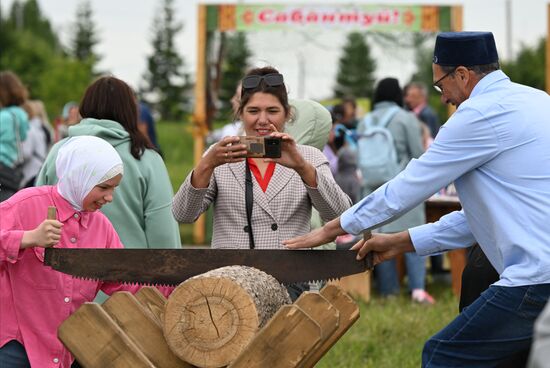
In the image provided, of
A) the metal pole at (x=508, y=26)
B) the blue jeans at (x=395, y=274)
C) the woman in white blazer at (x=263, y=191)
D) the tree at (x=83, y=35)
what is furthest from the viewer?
the tree at (x=83, y=35)

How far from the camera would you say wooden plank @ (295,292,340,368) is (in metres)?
4.99

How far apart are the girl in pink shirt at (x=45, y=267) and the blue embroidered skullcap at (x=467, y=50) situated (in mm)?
1665

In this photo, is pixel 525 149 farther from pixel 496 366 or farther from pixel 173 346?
pixel 173 346

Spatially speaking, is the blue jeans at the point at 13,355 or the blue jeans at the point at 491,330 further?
the blue jeans at the point at 13,355

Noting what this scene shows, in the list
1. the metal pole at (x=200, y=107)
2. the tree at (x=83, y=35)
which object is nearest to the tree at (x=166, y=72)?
the tree at (x=83, y=35)

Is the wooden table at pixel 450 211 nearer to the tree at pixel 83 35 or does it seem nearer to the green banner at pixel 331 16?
the green banner at pixel 331 16

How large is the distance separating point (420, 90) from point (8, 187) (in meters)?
6.04

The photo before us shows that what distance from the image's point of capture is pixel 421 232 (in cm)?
546

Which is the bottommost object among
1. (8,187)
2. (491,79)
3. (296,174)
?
(8,187)

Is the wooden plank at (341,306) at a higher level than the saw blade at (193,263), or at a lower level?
lower

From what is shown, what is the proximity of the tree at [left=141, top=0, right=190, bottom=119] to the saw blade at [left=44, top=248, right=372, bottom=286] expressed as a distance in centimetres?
8155

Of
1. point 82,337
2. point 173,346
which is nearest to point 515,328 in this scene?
point 173,346

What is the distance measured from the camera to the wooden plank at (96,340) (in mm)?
4977

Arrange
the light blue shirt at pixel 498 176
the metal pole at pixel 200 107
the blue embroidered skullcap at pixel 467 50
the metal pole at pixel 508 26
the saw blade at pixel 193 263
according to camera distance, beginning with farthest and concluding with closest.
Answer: the metal pole at pixel 508 26, the metal pole at pixel 200 107, the saw blade at pixel 193 263, the blue embroidered skullcap at pixel 467 50, the light blue shirt at pixel 498 176
